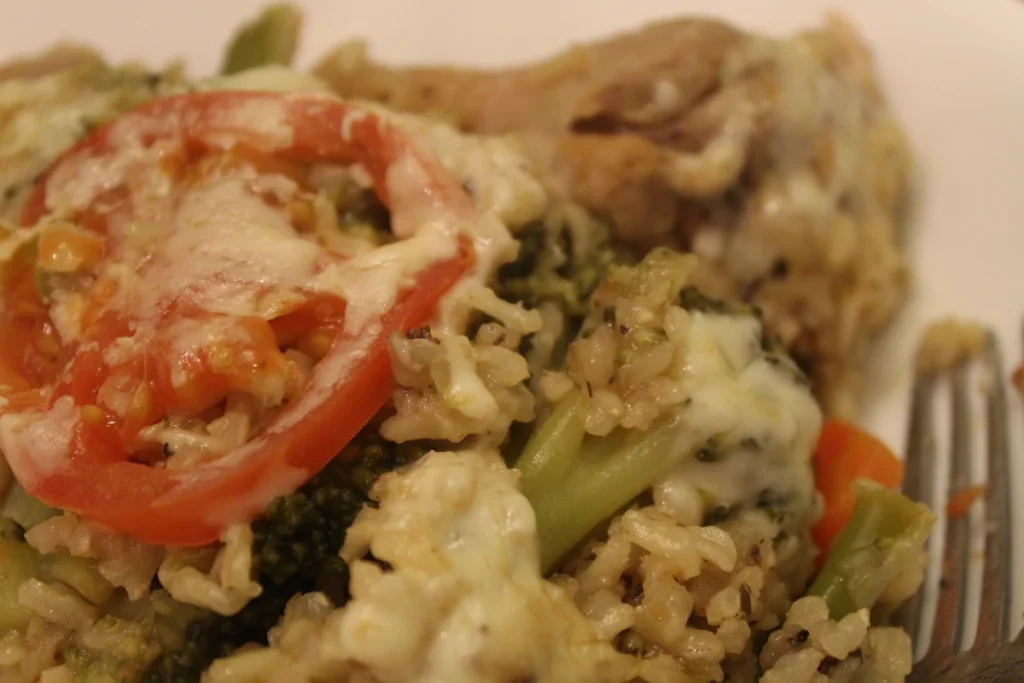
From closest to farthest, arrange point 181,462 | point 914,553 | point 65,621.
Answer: point 181,462
point 65,621
point 914,553

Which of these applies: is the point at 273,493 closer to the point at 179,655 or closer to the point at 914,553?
the point at 179,655

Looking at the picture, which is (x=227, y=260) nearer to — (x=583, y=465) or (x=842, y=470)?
(x=583, y=465)

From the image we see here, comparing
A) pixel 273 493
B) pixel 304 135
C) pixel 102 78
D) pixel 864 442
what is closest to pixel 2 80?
pixel 102 78

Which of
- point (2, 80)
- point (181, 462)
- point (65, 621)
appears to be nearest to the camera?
point (181, 462)

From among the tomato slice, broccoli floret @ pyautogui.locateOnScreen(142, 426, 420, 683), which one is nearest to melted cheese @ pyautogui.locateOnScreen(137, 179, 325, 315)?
the tomato slice

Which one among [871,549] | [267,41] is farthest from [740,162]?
[267,41]

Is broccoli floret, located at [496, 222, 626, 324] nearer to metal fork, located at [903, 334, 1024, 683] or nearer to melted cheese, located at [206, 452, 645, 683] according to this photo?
melted cheese, located at [206, 452, 645, 683]
